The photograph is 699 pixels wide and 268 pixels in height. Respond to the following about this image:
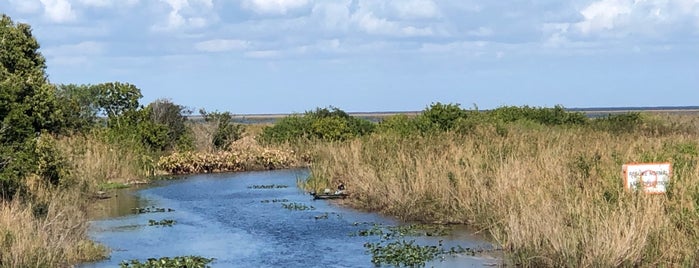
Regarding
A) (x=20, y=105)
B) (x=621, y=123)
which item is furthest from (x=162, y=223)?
(x=621, y=123)

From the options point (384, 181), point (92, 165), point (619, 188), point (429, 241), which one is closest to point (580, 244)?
point (619, 188)

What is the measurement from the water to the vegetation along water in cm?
48

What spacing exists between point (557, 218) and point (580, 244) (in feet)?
2.01

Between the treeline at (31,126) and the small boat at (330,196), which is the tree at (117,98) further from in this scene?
the small boat at (330,196)

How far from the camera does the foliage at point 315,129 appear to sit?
44.6 metres

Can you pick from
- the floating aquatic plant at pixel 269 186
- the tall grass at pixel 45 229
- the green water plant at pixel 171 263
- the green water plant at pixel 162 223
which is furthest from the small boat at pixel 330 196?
the green water plant at pixel 171 263

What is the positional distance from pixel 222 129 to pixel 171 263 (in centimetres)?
2891

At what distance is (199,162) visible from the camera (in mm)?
39188

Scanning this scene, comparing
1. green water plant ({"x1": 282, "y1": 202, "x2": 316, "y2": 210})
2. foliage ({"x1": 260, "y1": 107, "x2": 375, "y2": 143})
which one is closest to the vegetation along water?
green water plant ({"x1": 282, "y1": 202, "x2": 316, "y2": 210})

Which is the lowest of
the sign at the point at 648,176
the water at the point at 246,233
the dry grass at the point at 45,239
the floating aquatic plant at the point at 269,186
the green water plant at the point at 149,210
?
the water at the point at 246,233

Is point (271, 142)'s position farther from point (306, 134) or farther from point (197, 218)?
point (197, 218)

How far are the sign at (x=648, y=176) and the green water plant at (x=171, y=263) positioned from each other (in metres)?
6.94

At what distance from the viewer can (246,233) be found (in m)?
20.9

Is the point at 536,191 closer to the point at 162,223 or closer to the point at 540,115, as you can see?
the point at 162,223
